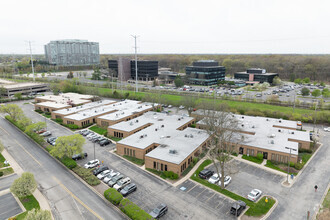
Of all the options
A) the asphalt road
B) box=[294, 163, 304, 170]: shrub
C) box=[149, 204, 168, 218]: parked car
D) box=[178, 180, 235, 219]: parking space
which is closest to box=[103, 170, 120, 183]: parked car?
the asphalt road

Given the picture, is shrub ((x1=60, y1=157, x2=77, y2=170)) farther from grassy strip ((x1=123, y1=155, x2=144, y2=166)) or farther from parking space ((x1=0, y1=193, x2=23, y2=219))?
grassy strip ((x1=123, y1=155, x2=144, y2=166))

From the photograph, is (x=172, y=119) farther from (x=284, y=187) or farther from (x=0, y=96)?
(x=0, y=96)

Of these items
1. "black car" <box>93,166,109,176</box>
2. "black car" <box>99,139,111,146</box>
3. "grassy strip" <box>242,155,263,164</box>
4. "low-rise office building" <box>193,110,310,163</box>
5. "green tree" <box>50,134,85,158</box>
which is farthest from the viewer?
"black car" <box>99,139,111,146</box>

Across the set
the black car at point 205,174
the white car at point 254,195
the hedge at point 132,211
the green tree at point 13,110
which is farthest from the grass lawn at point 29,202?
the green tree at point 13,110

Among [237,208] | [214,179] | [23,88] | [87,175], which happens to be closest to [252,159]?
[214,179]

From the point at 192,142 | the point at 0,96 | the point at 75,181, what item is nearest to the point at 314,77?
the point at 192,142
